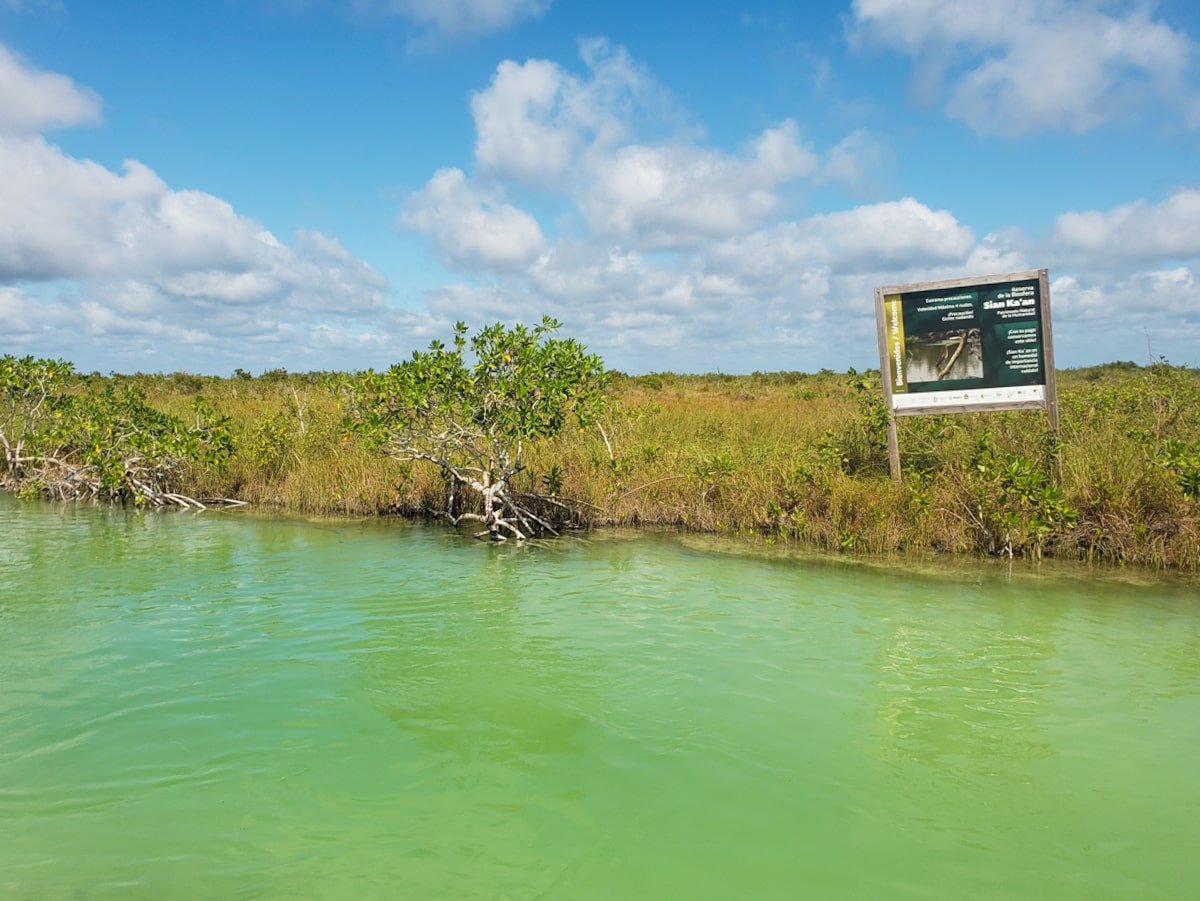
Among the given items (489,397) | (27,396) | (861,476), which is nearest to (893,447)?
(861,476)

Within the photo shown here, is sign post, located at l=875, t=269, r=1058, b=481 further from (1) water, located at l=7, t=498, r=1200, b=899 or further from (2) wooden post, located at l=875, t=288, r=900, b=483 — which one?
(1) water, located at l=7, t=498, r=1200, b=899

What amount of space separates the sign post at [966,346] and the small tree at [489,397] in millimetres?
3962

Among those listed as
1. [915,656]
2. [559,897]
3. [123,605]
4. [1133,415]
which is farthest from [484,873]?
[1133,415]

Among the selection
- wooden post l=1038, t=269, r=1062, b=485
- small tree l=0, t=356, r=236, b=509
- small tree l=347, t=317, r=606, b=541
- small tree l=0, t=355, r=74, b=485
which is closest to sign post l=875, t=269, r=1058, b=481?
wooden post l=1038, t=269, r=1062, b=485

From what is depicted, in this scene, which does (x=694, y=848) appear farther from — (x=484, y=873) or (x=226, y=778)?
(x=226, y=778)

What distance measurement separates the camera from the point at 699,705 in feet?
17.6

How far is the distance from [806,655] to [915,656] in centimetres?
84

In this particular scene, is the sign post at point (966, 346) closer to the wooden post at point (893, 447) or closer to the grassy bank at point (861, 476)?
the wooden post at point (893, 447)

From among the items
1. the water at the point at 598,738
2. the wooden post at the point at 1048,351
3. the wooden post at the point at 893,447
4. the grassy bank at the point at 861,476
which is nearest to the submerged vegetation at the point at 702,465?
the grassy bank at the point at 861,476

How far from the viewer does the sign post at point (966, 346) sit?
1027cm

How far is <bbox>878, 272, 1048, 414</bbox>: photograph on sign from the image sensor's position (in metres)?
10.3

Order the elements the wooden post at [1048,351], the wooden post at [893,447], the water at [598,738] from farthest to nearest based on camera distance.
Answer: the wooden post at [893,447], the wooden post at [1048,351], the water at [598,738]

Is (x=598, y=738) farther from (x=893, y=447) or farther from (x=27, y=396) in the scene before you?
(x=27, y=396)

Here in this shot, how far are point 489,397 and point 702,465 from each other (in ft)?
10.4
